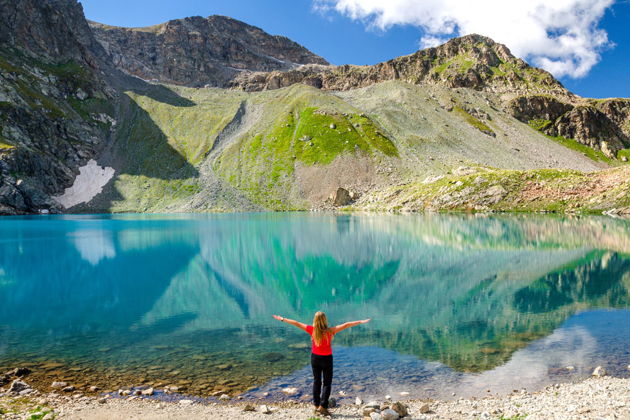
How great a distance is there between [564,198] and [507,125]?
10516cm

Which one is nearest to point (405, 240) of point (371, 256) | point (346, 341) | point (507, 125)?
point (371, 256)

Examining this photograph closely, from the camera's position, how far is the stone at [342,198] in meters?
133

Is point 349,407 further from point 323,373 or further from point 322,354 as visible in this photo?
point 322,354

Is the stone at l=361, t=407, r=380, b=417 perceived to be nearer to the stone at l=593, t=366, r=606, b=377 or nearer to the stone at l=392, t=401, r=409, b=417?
the stone at l=392, t=401, r=409, b=417

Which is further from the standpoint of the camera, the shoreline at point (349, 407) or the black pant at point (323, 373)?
the black pant at point (323, 373)

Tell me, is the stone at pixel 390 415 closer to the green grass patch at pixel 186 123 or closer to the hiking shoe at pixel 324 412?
the hiking shoe at pixel 324 412

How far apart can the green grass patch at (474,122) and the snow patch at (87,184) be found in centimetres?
14546

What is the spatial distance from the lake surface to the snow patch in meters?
106

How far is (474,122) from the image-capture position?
591 feet

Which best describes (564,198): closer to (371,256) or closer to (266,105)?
(371,256)

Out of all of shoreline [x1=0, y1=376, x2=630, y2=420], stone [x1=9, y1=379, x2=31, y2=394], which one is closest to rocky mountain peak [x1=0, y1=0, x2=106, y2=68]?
stone [x1=9, y1=379, x2=31, y2=394]

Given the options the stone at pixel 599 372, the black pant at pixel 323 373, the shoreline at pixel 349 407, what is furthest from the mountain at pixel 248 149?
the black pant at pixel 323 373

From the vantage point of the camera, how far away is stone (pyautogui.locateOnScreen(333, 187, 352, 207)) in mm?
133375

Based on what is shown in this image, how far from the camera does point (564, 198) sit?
9600 cm
